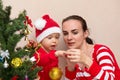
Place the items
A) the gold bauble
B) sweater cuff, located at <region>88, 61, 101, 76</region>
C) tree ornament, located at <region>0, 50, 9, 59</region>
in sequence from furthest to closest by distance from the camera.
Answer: the gold bauble, sweater cuff, located at <region>88, 61, 101, 76</region>, tree ornament, located at <region>0, 50, 9, 59</region>

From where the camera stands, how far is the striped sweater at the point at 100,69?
128 cm

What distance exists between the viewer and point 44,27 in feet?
4.82

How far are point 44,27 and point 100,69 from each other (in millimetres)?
401

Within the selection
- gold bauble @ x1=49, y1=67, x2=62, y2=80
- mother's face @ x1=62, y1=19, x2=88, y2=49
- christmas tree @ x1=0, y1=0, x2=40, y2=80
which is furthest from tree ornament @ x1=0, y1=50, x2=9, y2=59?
mother's face @ x1=62, y1=19, x2=88, y2=49

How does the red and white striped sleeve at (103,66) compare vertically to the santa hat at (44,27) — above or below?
below

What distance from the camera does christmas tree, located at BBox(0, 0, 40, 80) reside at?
102cm

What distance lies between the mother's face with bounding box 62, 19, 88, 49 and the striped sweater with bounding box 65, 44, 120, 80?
111 mm

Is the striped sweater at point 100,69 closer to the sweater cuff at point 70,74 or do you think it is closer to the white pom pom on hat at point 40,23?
the sweater cuff at point 70,74

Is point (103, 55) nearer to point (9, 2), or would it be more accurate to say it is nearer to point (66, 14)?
point (66, 14)

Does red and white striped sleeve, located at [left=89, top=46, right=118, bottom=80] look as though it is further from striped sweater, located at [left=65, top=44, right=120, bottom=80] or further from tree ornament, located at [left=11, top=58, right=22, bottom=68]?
tree ornament, located at [left=11, top=58, right=22, bottom=68]

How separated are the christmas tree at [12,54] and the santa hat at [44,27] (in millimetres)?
381

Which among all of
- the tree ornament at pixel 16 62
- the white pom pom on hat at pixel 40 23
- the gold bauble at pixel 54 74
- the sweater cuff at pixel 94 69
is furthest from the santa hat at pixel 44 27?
the tree ornament at pixel 16 62

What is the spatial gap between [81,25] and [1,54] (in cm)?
65

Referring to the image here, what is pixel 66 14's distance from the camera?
168 centimetres
